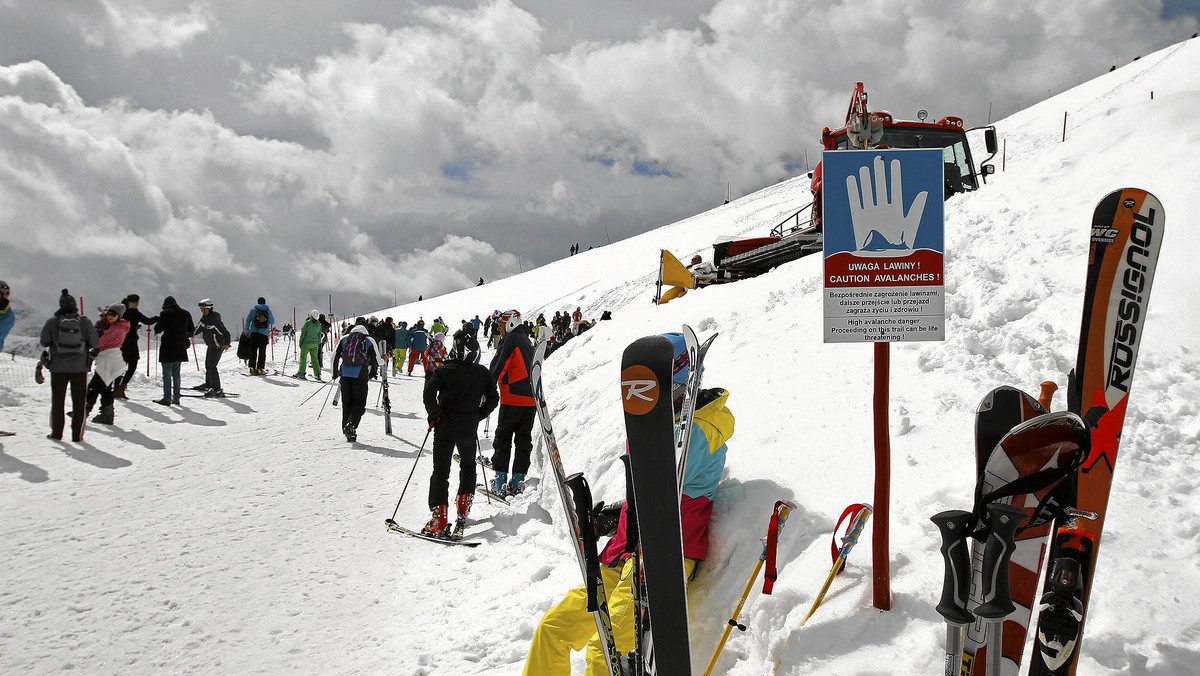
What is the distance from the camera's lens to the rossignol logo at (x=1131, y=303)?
8.75ft

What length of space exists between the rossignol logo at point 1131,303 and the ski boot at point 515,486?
5.54m

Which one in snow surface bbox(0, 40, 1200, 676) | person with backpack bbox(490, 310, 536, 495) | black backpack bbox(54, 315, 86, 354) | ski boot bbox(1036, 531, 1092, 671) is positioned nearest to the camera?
ski boot bbox(1036, 531, 1092, 671)

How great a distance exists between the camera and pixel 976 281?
5.50m

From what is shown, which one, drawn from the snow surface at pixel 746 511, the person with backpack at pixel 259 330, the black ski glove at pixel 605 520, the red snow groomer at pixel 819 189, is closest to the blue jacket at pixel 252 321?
the person with backpack at pixel 259 330

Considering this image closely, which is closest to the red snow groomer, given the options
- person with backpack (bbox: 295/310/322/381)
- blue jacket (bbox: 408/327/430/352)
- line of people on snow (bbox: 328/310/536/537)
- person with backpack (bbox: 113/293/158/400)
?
line of people on snow (bbox: 328/310/536/537)

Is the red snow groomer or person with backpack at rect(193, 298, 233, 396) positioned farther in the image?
person with backpack at rect(193, 298, 233, 396)

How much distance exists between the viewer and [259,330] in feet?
52.5

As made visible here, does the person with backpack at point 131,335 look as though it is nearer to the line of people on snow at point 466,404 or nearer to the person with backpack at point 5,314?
the person with backpack at point 5,314

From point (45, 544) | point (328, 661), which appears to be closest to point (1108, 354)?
point (328, 661)

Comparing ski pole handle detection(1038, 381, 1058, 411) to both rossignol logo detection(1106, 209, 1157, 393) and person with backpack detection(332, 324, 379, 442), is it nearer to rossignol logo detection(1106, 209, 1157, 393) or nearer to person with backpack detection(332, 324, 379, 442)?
rossignol logo detection(1106, 209, 1157, 393)

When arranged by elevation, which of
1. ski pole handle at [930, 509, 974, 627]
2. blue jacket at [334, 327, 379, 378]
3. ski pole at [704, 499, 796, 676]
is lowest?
ski pole at [704, 499, 796, 676]

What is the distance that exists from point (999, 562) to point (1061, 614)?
576 millimetres

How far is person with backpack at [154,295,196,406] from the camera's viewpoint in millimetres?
10906

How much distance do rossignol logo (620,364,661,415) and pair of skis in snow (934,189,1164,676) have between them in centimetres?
118
